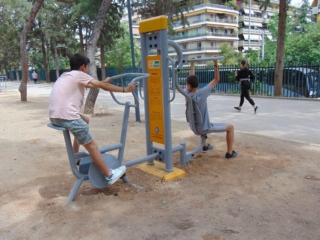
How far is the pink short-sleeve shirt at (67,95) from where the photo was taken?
301cm

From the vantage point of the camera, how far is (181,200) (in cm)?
319

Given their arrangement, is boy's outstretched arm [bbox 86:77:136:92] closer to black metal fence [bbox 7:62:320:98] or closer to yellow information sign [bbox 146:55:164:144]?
yellow information sign [bbox 146:55:164:144]

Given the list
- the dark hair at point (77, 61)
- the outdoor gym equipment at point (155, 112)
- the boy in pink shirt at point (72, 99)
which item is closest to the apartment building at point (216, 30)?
the outdoor gym equipment at point (155, 112)

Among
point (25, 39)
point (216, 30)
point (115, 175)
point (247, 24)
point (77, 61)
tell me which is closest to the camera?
point (77, 61)

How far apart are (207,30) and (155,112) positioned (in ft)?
195

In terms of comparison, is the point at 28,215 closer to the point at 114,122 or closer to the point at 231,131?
the point at 231,131

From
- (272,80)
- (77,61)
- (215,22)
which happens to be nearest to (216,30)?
(215,22)

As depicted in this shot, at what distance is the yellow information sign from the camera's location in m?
3.69

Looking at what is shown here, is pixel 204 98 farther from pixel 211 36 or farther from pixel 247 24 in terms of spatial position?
pixel 247 24

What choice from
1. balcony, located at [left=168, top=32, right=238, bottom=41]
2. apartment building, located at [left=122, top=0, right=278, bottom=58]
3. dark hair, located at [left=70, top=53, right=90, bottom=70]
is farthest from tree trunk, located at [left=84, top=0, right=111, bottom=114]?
balcony, located at [left=168, top=32, right=238, bottom=41]

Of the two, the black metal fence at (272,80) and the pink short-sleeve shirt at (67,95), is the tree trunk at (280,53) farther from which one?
the pink short-sleeve shirt at (67,95)

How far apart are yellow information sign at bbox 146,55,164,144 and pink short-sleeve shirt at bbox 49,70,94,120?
37.4 inches

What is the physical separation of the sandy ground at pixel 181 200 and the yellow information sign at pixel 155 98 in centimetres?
57

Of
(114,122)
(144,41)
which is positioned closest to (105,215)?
(144,41)
